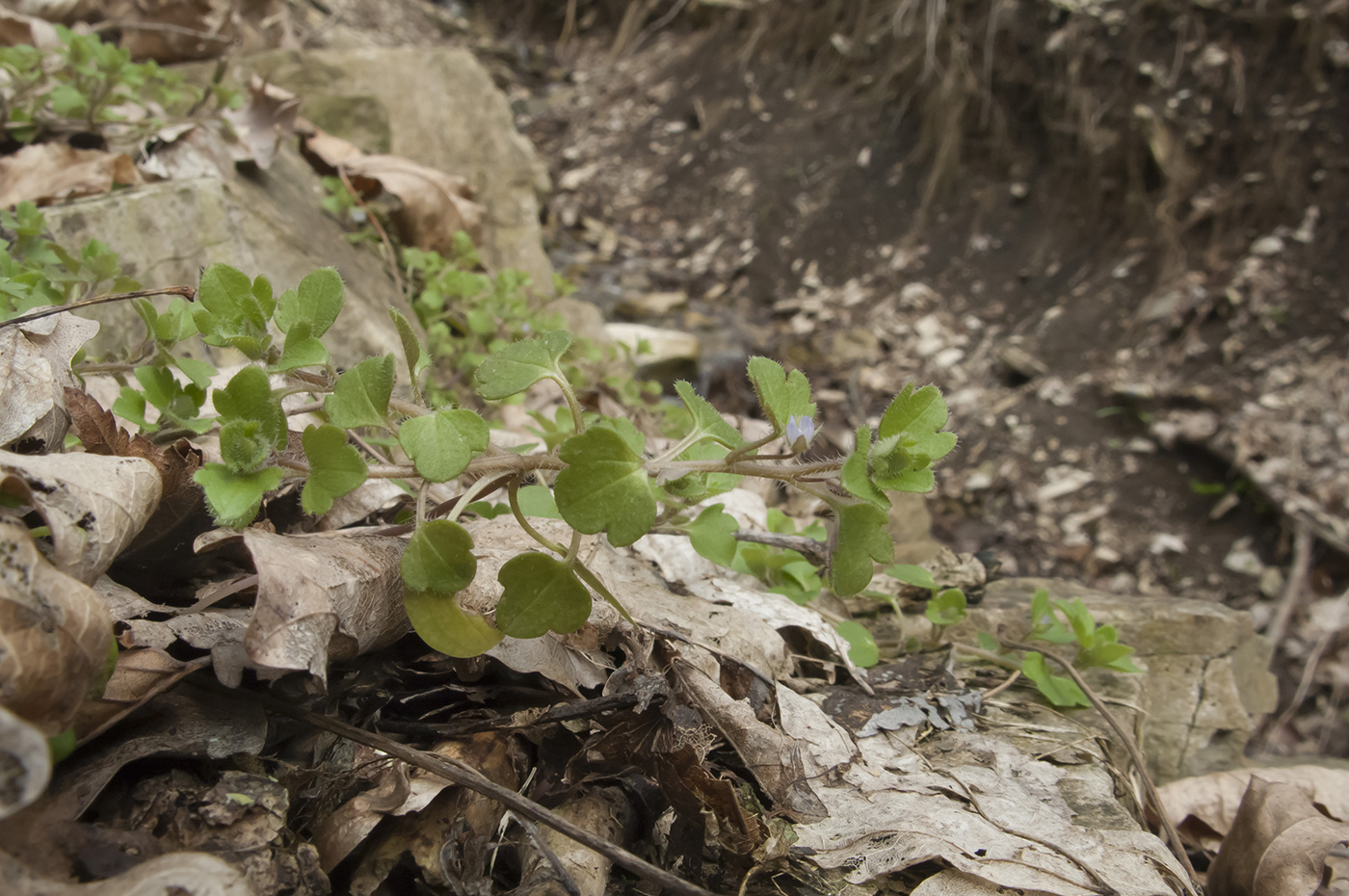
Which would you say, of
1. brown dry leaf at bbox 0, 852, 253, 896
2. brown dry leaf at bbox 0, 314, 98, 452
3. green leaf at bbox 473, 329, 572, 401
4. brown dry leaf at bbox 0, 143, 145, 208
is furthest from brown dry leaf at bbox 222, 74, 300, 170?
brown dry leaf at bbox 0, 852, 253, 896

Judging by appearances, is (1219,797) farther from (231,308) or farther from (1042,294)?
(1042,294)

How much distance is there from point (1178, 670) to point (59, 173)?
3.34 m

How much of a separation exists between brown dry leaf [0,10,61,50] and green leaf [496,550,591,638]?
10.3ft

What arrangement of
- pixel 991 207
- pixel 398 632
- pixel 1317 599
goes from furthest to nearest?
pixel 991 207, pixel 1317 599, pixel 398 632

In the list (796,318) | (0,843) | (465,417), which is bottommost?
(796,318)

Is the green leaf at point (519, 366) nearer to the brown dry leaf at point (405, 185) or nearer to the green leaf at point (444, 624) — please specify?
the green leaf at point (444, 624)

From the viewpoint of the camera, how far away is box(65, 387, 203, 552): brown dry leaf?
105cm

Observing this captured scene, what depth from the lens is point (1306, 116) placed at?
4332 mm

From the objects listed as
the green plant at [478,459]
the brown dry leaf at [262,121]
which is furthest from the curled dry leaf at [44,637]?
the brown dry leaf at [262,121]

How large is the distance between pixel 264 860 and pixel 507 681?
0.37m

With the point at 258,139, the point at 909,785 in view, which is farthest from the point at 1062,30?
the point at 909,785

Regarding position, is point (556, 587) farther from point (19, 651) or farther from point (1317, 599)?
point (1317, 599)

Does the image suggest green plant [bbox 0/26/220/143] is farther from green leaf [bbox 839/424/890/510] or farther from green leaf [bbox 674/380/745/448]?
green leaf [bbox 839/424/890/510]

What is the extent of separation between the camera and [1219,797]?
1738 millimetres
